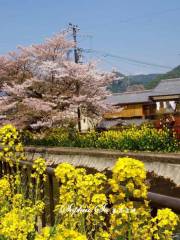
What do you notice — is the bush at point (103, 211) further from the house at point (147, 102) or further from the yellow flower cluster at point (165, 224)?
the house at point (147, 102)

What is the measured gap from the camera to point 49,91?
22.9 meters

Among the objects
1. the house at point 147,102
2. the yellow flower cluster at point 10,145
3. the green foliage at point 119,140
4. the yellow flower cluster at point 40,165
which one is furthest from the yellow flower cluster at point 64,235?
the house at point 147,102

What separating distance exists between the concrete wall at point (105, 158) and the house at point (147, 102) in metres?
21.3

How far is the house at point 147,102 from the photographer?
4481 centimetres

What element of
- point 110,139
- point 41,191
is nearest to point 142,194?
point 41,191

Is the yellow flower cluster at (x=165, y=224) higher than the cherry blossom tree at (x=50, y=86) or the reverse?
the reverse

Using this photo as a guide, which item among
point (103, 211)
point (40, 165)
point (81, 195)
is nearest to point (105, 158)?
point (40, 165)

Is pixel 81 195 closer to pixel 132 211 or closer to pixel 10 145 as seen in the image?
pixel 132 211

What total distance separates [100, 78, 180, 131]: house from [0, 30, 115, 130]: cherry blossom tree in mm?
19605

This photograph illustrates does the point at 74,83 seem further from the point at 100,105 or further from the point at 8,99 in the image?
the point at 8,99

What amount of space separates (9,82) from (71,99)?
13.2ft

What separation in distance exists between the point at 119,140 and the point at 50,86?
16.2 feet

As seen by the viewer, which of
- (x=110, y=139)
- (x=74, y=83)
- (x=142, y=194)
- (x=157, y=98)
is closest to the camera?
(x=142, y=194)

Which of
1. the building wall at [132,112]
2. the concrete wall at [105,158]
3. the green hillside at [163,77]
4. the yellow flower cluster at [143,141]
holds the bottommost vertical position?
the concrete wall at [105,158]
